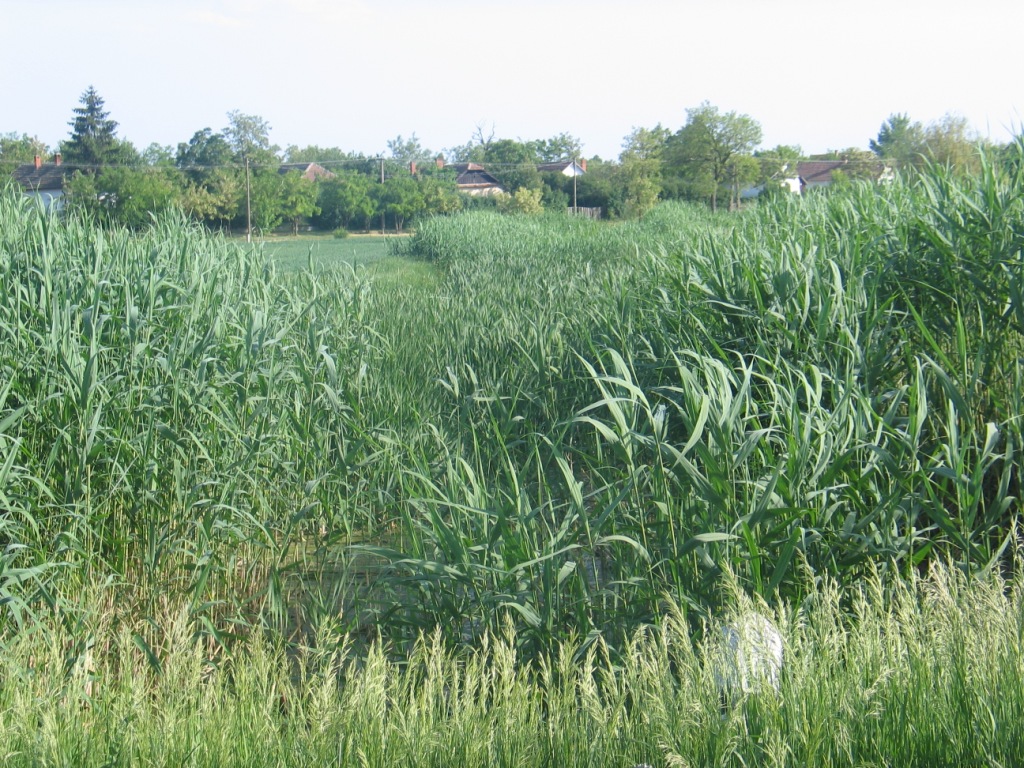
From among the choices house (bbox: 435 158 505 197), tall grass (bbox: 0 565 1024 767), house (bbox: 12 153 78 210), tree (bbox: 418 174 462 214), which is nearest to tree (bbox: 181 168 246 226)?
house (bbox: 12 153 78 210)

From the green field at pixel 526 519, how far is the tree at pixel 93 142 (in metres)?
54.9

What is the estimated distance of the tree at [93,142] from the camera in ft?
185

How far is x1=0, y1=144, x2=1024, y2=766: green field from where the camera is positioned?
7.75 feet

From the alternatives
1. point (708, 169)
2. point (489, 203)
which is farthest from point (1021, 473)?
point (708, 169)

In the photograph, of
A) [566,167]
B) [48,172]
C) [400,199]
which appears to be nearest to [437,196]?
[400,199]

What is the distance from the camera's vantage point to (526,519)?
132 inches

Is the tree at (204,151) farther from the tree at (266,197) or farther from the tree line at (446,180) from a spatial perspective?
the tree at (266,197)

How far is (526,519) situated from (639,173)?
47.4 m

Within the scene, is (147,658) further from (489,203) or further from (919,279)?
(489,203)

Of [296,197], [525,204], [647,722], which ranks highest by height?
[296,197]

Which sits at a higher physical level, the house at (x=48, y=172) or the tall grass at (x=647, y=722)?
the house at (x=48, y=172)

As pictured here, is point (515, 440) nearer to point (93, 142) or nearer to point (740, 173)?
point (740, 173)

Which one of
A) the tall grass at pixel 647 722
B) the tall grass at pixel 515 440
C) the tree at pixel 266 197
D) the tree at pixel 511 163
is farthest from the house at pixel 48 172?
the tall grass at pixel 647 722

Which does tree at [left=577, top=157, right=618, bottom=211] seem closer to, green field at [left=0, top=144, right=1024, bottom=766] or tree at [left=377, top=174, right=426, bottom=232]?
tree at [left=377, top=174, right=426, bottom=232]
